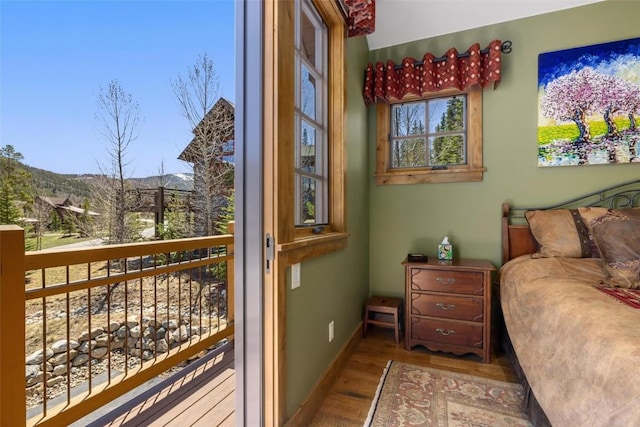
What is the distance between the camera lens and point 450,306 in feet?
6.93

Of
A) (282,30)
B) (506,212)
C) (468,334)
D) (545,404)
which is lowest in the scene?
(468,334)

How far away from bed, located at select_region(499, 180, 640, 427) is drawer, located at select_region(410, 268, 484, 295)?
0.17 metres

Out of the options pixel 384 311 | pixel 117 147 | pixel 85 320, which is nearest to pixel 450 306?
pixel 384 311

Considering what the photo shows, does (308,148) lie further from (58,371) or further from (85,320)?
(58,371)

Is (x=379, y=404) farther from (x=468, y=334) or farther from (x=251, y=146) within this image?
(x=251, y=146)

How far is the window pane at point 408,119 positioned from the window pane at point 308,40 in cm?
112

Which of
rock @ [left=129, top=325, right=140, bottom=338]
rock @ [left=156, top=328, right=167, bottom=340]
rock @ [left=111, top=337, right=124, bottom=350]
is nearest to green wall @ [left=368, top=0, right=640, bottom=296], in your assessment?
rock @ [left=156, top=328, right=167, bottom=340]

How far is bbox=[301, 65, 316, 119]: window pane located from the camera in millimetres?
1694

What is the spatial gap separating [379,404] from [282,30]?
197 centimetres

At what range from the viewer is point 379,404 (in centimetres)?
159

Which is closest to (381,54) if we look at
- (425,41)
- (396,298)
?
(425,41)

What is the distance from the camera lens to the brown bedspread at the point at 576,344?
78 cm

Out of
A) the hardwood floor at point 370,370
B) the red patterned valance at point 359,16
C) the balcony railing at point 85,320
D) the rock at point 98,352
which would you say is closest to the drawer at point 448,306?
the hardwood floor at point 370,370

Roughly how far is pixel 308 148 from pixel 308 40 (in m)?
0.69
